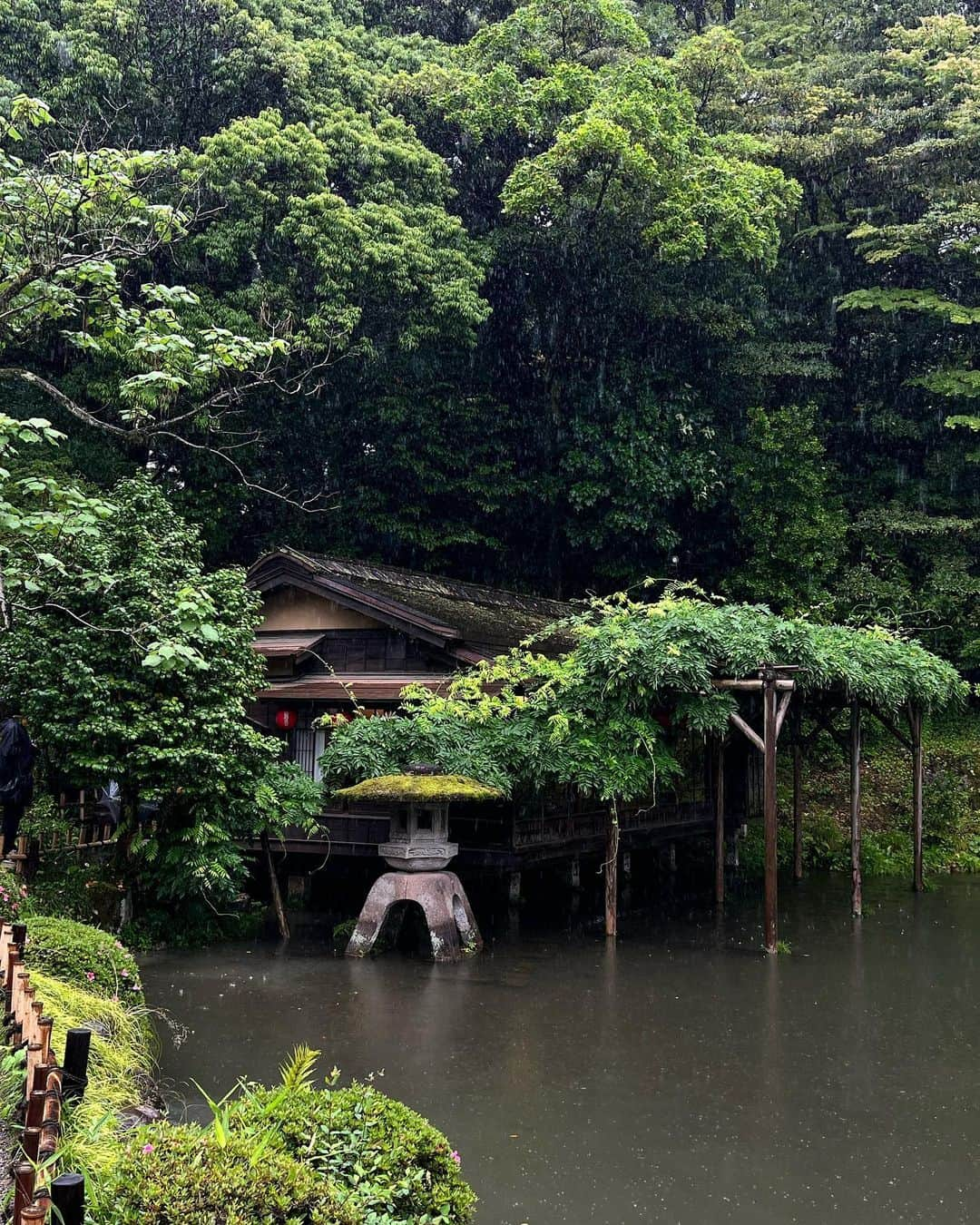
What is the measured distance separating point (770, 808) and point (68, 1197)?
11166 millimetres

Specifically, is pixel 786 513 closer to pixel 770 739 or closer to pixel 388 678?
pixel 388 678

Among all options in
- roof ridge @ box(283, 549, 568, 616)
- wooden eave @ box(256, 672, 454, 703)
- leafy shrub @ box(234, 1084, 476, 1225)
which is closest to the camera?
leafy shrub @ box(234, 1084, 476, 1225)

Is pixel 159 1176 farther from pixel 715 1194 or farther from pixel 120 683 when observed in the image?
pixel 120 683

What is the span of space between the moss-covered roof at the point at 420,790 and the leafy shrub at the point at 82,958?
14.4 ft

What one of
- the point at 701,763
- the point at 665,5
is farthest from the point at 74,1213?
the point at 665,5

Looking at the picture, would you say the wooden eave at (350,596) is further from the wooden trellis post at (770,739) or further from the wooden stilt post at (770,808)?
the wooden stilt post at (770,808)

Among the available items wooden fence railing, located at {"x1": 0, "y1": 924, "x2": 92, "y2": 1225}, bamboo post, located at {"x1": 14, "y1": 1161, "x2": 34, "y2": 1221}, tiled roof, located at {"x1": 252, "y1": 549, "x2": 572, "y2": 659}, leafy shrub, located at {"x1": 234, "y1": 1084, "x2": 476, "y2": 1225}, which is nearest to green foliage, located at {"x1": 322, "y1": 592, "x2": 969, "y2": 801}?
tiled roof, located at {"x1": 252, "y1": 549, "x2": 572, "y2": 659}

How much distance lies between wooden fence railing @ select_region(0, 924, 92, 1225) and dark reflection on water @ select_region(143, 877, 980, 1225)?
93.3 inches

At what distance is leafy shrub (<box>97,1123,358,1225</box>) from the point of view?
4.10 metres

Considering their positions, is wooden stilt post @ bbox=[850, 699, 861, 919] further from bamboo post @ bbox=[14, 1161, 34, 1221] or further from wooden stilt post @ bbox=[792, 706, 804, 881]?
bamboo post @ bbox=[14, 1161, 34, 1221]

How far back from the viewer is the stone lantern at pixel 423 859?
1293cm

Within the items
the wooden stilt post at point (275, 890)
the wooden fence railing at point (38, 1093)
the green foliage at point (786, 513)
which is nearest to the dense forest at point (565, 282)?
the green foliage at point (786, 513)

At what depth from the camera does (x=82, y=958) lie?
834cm

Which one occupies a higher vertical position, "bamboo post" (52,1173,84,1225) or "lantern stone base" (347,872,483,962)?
"bamboo post" (52,1173,84,1225)
